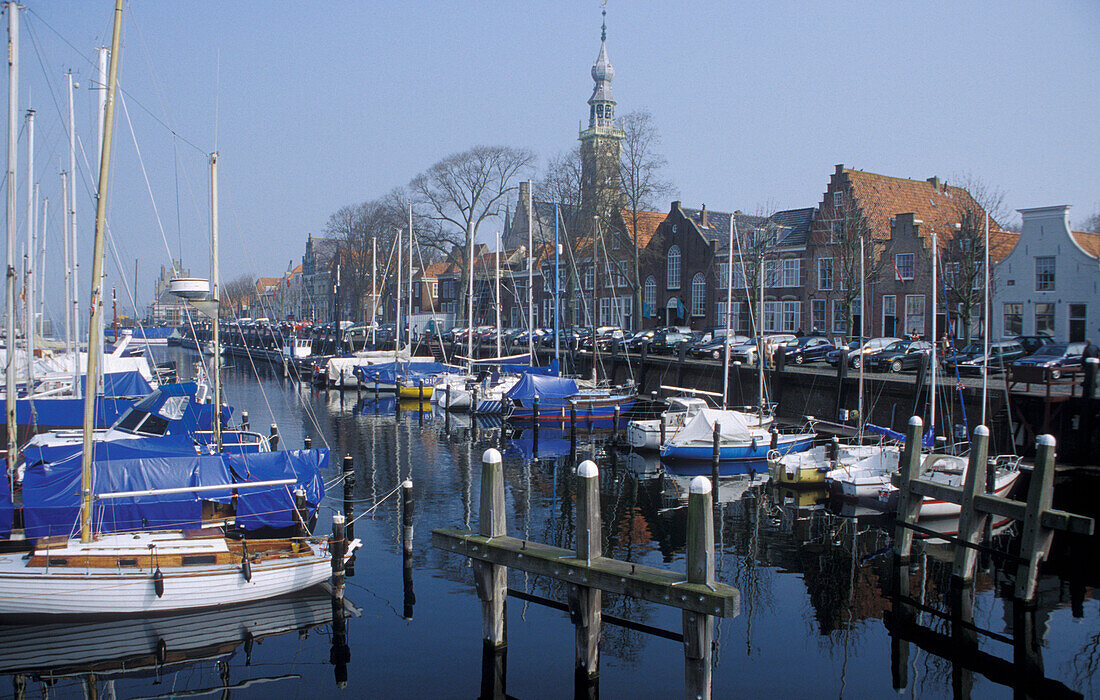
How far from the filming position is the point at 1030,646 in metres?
14.0

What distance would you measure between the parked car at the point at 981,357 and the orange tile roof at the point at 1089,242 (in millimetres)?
6236

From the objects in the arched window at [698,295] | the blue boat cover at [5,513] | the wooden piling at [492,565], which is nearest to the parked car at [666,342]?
the arched window at [698,295]

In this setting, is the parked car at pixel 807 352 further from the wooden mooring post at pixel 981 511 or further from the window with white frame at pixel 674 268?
the wooden mooring post at pixel 981 511

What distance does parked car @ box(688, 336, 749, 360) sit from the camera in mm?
43469

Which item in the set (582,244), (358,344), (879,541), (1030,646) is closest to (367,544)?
(879,541)

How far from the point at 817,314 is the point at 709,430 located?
88.6ft

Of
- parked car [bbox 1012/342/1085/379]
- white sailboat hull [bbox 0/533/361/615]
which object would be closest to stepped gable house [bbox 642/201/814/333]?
parked car [bbox 1012/342/1085/379]

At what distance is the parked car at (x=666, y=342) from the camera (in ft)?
160

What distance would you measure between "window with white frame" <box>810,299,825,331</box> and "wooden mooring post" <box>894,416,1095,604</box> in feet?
117

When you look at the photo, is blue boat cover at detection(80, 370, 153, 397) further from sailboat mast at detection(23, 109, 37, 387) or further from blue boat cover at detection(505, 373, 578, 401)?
Answer: blue boat cover at detection(505, 373, 578, 401)

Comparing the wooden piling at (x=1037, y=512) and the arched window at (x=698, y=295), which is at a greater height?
the arched window at (x=698, y=295)

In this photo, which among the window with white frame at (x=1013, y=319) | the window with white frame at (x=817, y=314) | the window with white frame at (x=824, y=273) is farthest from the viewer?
the window with white frame at (x=817, y=314)

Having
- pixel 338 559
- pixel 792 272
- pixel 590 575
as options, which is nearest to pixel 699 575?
pixel 590 575

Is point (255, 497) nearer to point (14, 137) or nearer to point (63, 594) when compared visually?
point (63, 594)
